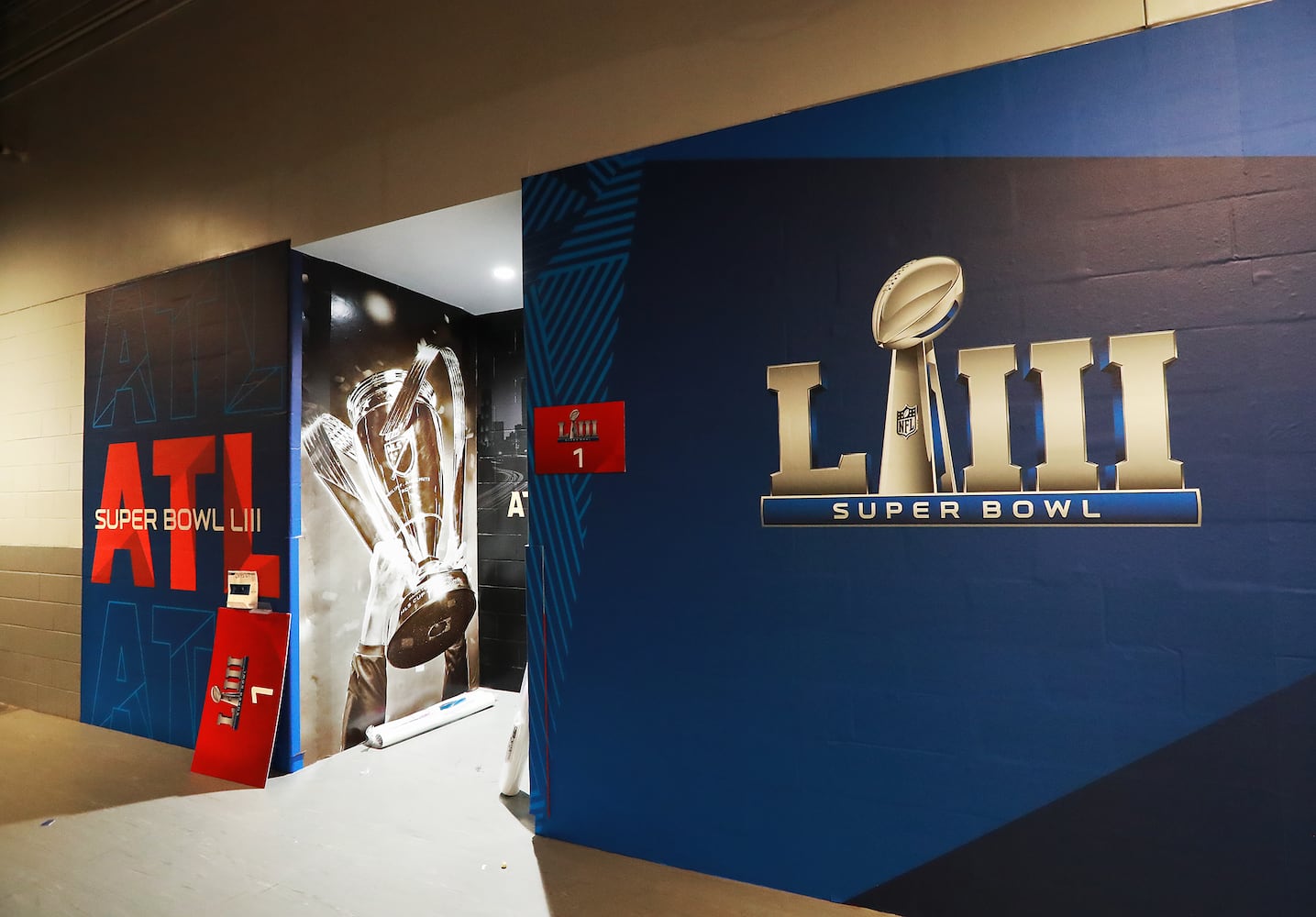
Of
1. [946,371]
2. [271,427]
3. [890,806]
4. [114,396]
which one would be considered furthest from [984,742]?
[114,396]

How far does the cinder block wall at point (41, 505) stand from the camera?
164 inches

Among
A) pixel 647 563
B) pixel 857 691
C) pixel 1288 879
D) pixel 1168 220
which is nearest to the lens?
pixel 1288 879

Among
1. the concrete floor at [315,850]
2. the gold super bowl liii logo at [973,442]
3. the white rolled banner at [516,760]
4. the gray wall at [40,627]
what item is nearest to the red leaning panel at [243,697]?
the concrete floor at [315,850]

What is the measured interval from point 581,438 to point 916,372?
1206mm

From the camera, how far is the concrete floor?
2.18m

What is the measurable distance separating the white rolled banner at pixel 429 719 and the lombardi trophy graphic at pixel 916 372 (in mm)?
2952

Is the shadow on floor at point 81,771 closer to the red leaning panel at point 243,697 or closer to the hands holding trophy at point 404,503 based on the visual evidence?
the red leaning panel at point 243,697

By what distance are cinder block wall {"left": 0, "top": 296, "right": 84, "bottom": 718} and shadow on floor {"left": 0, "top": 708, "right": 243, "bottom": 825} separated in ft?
1.16

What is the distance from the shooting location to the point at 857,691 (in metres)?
2.10

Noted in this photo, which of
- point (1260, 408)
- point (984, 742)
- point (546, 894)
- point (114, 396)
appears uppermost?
point (114, 396)

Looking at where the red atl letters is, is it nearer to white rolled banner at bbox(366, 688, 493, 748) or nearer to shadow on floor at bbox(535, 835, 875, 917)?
white rolled banner at bbox(366, 688, 493, 748)

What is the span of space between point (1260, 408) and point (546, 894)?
2.49 metres

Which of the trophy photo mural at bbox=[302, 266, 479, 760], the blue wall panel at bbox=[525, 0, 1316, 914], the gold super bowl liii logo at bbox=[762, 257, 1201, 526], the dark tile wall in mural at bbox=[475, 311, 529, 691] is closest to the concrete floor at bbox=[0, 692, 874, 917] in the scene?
the blue wall panel at bbox=[525, 0, 1316, 914]

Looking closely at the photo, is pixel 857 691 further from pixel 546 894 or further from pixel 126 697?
pixel 126 697
